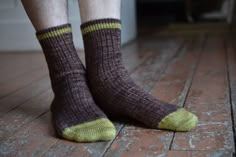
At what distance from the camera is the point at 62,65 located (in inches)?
28.9

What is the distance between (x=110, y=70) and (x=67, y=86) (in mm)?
84

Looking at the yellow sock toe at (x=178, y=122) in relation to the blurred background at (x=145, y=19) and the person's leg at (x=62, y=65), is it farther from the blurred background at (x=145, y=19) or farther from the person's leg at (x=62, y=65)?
the blurred background at (x=145, y=19)

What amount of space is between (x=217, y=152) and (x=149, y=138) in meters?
0.12

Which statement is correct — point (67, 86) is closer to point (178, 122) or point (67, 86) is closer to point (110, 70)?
point (110, 70)

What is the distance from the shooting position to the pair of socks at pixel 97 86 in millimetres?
704

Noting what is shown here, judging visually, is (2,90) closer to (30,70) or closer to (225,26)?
(30,70)

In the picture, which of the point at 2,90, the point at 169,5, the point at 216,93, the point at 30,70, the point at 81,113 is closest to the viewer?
the point at 81,113

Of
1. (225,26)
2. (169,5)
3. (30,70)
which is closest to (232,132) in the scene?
(30,70)

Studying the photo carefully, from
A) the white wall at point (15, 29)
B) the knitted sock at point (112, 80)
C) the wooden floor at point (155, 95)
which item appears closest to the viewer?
the wooden floor at point (155, 95)

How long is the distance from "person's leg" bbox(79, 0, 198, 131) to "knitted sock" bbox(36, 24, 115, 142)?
0.09ft

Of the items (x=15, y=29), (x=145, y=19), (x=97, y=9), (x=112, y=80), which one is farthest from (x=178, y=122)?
(x=145, y=19)

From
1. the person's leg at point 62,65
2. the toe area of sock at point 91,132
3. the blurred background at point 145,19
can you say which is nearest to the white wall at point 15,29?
the blurred background at point 145,19

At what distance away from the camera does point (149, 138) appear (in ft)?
2.17

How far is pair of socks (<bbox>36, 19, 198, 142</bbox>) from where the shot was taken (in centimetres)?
70
